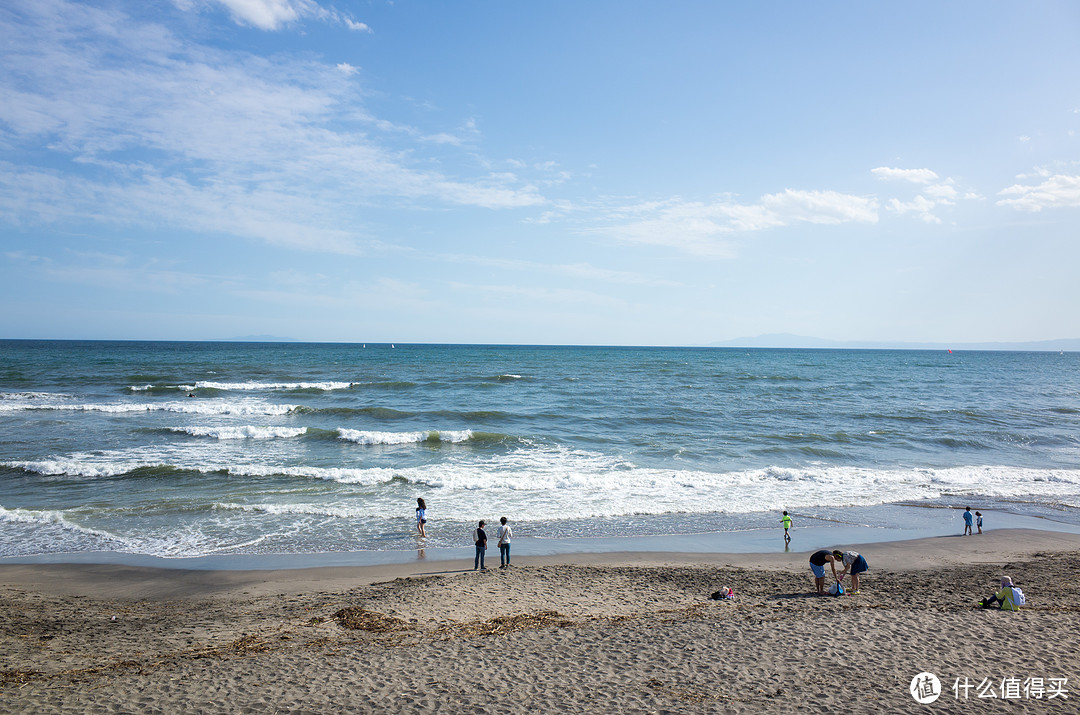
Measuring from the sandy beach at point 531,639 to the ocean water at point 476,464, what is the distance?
2.90 m

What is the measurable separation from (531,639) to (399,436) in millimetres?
19677

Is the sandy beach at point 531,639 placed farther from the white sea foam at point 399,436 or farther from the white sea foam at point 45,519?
the white sea foam at point 399,436

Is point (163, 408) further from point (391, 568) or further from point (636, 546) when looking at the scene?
point (636, 546)

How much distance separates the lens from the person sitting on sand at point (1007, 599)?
963 centimetres

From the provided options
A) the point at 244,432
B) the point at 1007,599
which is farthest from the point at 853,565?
the point at 244,432

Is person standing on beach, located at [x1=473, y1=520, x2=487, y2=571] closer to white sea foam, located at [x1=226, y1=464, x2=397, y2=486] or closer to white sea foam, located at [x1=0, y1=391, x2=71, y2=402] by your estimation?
white sea foam, located at [x1=226, y1=464, x2=397, y2=486]

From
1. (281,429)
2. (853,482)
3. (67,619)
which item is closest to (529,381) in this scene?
(281,429)

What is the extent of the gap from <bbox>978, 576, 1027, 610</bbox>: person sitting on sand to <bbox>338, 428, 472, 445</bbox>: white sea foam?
67.1ft

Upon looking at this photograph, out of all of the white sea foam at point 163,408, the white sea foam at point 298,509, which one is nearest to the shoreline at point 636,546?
the white sea foam at point 298,509

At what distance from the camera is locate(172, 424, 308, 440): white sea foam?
88.9 feet

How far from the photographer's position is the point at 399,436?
26906 millimetres

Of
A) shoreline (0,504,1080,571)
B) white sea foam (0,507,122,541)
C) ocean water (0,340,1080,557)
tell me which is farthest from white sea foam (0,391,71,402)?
shoreline (0,504,1080,571)

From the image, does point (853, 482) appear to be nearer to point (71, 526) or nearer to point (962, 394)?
point (71, 526)

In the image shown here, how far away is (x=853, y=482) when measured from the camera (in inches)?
815
